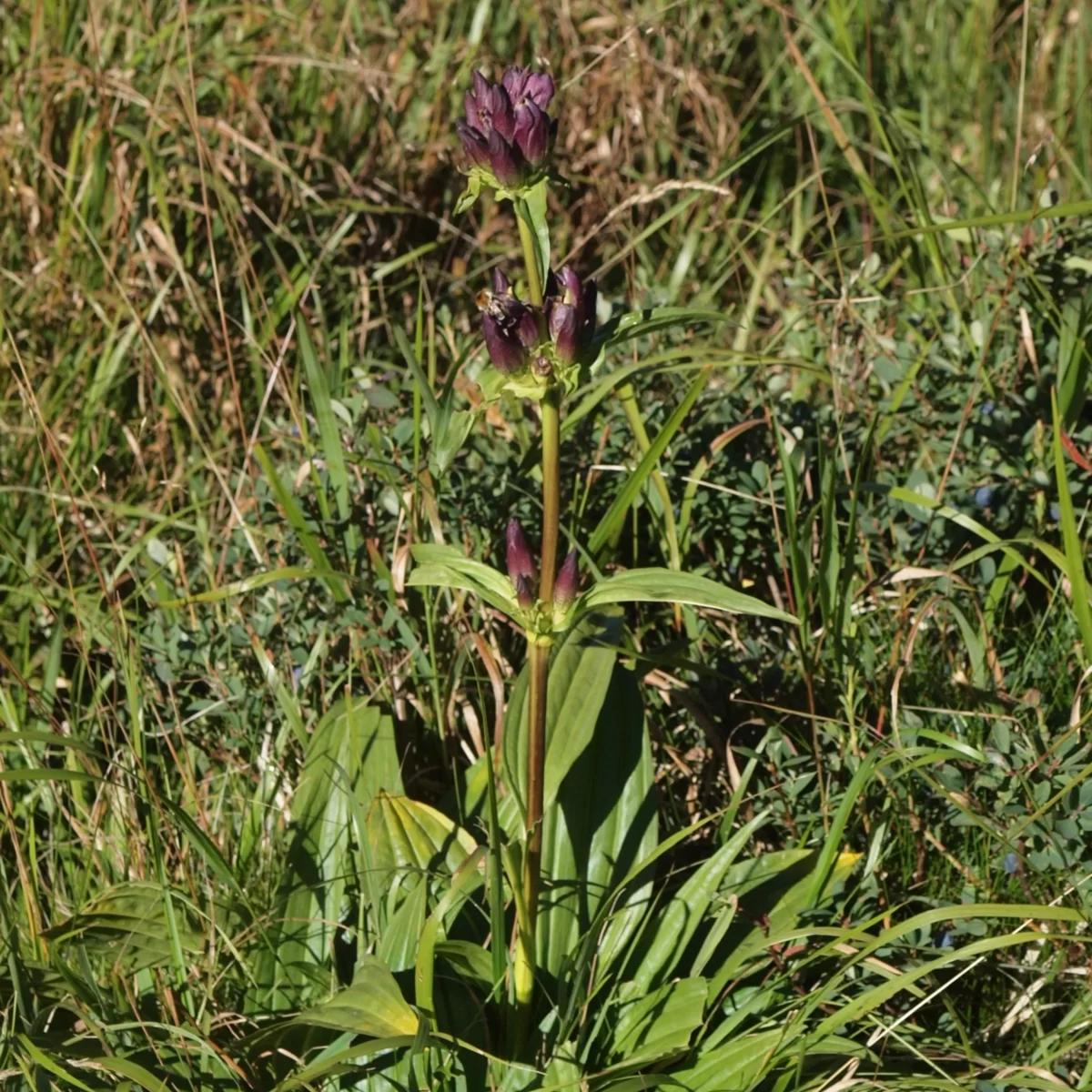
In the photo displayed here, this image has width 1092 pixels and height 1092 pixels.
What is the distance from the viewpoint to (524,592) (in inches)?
67.9

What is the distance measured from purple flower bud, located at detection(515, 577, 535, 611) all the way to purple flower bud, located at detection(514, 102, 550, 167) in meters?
0.51

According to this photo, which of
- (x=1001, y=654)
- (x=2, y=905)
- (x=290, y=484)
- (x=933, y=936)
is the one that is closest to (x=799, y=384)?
(x=1001, y=654)

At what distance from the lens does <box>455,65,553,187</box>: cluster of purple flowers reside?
1602 mm

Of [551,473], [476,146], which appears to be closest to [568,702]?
[551,473]

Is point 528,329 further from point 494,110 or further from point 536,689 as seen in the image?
point 536,689

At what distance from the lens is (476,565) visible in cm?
179

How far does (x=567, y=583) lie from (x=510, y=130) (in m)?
0.55

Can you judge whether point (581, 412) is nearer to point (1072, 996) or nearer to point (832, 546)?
point (832, 546)

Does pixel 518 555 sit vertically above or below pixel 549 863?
above

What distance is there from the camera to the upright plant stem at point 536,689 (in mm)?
1645

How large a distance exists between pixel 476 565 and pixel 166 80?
2061mm

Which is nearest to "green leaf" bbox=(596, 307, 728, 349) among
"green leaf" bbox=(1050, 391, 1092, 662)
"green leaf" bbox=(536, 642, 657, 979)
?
"green leaf" bbox=(536, 642, 657, 979)

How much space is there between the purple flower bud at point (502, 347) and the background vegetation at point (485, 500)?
459mm

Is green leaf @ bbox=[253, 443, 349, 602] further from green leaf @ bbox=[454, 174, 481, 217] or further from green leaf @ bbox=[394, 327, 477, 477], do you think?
green leaf @ bbox=[454, 174, 481, 217]
